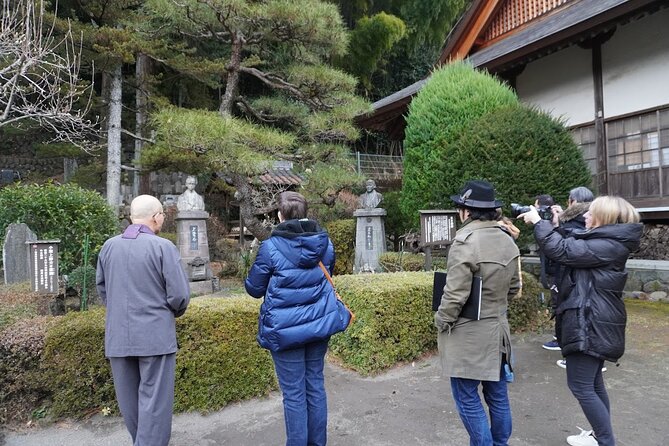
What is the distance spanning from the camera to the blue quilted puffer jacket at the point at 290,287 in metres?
2.49

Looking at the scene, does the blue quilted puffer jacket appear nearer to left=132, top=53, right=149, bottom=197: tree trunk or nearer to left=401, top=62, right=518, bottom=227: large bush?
left=401, top=62, right=518, bottom=227: large bush

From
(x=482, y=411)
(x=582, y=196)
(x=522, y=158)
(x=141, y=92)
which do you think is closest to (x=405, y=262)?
(x=522, y=158)

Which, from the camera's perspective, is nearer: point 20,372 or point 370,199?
point 20,372

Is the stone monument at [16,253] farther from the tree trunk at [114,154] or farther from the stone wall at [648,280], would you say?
the stone wall at [648,280]

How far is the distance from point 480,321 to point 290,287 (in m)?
1.10

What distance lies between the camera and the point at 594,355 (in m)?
2.48

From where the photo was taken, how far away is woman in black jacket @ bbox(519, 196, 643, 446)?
250cm

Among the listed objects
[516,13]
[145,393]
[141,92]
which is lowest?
[145,393]

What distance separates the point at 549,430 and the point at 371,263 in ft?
19.6

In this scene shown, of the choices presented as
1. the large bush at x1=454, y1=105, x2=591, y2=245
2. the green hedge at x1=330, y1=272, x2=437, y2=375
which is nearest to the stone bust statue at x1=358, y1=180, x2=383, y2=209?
the large bush at x1=454, y1=105, x2=591, y2=245

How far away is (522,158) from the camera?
Answer: 21.0ft

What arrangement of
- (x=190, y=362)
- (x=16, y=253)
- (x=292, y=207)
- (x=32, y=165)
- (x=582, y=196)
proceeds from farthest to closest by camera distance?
(x=32, y=165) < (x=16, y=253) < (x=582, y=196) < (x=190, y=362) < (x=292, y=207)

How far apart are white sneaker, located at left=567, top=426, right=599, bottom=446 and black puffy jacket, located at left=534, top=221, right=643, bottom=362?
0.70m

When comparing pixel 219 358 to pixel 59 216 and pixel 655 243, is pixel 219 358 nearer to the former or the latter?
pixel 59 216
